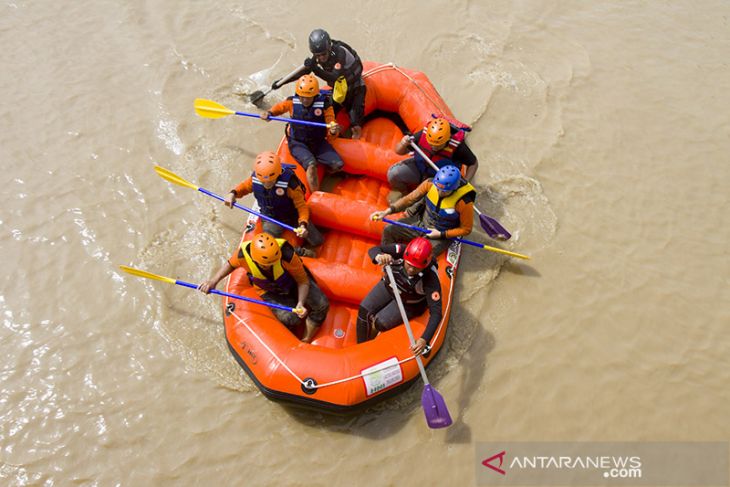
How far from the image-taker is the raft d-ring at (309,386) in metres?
3.64

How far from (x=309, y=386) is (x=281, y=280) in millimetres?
810

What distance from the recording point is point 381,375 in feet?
12.1

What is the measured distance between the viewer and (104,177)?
17.9ft

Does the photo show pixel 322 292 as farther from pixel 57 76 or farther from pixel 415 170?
pixel 57 76

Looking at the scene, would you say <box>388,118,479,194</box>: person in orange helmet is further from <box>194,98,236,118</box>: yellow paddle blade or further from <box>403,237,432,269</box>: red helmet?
<box>194,98,236,118</box>: yellow paddle blade

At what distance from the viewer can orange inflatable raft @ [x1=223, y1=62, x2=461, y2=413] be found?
12.1 ft

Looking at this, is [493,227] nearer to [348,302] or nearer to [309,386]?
[348,302]

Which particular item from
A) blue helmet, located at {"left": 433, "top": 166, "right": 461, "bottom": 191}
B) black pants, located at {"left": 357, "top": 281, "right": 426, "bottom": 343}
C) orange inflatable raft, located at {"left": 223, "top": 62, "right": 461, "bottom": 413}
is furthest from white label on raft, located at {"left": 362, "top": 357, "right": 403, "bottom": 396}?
blue helmet, located at {"left": 433, "top": 166, "right": 461, "bottom": 191}

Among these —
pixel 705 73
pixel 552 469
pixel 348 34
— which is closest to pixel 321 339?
pixel 552 469

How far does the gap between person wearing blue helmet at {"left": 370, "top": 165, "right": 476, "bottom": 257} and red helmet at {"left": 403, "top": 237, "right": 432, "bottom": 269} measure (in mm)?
713

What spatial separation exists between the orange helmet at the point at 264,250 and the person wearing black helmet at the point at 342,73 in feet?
6.48

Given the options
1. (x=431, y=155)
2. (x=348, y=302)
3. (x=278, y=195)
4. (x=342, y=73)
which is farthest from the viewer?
(x=342, y=73)

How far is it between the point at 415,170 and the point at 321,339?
1.76 metres

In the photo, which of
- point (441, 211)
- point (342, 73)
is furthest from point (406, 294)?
point (342, 73)
